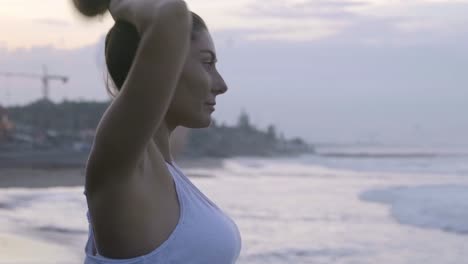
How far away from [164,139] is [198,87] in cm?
14

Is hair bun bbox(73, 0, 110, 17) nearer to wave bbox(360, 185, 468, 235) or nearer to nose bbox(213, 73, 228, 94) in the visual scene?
nose bbox(213, 73, 228, 94)

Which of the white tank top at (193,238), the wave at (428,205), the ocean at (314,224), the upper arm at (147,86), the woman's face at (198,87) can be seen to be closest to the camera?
the upper arm at (147,86)

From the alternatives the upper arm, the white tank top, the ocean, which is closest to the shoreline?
the ocean

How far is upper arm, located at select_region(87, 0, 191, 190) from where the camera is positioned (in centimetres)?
117

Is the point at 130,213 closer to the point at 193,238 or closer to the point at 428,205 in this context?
the point at 193,238

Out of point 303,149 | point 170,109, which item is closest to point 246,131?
point 303,149

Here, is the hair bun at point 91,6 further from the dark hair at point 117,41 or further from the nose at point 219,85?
the nose at point 219,85

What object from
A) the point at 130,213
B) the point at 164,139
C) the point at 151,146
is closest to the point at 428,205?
the point at 164,139

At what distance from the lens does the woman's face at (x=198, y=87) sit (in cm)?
142

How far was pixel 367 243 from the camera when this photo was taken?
36.7ft

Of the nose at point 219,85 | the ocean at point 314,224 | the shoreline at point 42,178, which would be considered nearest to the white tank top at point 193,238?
the nose at point 219,85

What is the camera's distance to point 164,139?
4.99 ft

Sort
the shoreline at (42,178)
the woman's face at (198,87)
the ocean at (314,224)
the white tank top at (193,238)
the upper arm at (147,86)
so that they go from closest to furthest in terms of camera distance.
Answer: the upper arm at (147,86) → the white tank top at (193,238) → the woman's face at (198,87) → the ocean at (314,224) → the shoreline at (42,178)

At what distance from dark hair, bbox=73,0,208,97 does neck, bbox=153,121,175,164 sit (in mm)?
119
